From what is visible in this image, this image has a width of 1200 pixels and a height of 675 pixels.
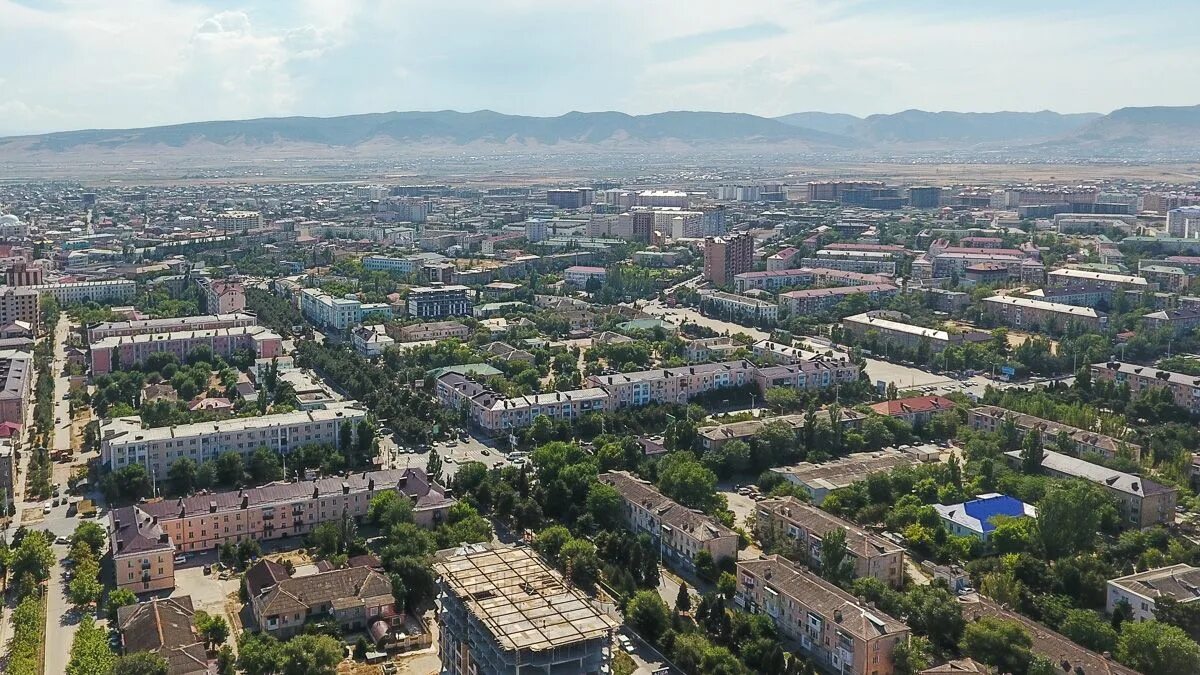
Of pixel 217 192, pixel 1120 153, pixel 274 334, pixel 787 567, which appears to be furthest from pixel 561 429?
pixel 1120 153

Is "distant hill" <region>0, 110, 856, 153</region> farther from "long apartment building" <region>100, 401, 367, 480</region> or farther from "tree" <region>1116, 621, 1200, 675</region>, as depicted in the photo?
"tree" <region>1116, 621, 1200, 675</region>

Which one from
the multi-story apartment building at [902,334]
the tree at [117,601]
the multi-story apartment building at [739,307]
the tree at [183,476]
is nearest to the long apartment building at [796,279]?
the multi-story apartment building at [739,307]

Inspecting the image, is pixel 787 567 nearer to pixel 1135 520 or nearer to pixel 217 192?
pixel 1135 520

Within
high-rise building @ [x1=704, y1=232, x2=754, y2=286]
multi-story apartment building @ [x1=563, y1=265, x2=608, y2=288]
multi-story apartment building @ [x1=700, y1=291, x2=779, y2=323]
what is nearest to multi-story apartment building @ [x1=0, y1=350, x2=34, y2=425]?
multi-story apartment building @ [x1=563, y1=265, x2=608, y2=288]

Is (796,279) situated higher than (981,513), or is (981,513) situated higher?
(796,279)

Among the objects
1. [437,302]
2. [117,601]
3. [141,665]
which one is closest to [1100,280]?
[437,302]

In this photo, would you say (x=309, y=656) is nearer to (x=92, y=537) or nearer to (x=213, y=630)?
(x=213, y=630)
